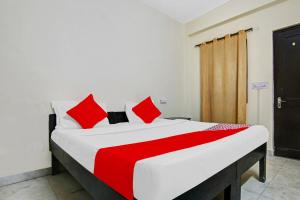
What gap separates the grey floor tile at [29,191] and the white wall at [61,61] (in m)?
0.20

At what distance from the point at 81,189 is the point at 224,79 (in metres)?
3.26

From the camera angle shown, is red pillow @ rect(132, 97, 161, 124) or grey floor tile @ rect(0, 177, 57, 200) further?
red pillow @ rect(132, 97, 161, 124)

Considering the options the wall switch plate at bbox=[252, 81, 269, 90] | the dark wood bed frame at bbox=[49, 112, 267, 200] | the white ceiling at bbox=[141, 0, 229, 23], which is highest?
the white ceiling at bbox=[141, 0, 229, 23]

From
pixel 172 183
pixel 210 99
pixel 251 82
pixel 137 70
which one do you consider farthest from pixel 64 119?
pixel 251 82

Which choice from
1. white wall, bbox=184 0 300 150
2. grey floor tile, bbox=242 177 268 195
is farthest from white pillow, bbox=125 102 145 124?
white wall, bbox=184 0 300 150

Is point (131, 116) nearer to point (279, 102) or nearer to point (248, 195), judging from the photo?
point (248, 195)

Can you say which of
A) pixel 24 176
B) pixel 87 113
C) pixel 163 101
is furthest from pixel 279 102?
pixel 24 176

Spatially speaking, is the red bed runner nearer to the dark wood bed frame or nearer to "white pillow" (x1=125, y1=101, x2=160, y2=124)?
the dark wood bed frame

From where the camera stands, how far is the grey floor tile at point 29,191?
5.86ft

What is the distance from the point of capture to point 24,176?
220cm

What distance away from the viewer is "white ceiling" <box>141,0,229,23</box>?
11.8 ft

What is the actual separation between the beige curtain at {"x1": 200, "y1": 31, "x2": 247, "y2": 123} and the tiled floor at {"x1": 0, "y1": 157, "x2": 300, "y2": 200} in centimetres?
135

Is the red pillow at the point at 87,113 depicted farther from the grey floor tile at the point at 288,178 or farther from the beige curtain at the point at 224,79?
the beige curtain at the point at 224,79

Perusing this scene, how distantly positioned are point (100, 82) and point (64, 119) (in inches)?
33.7
